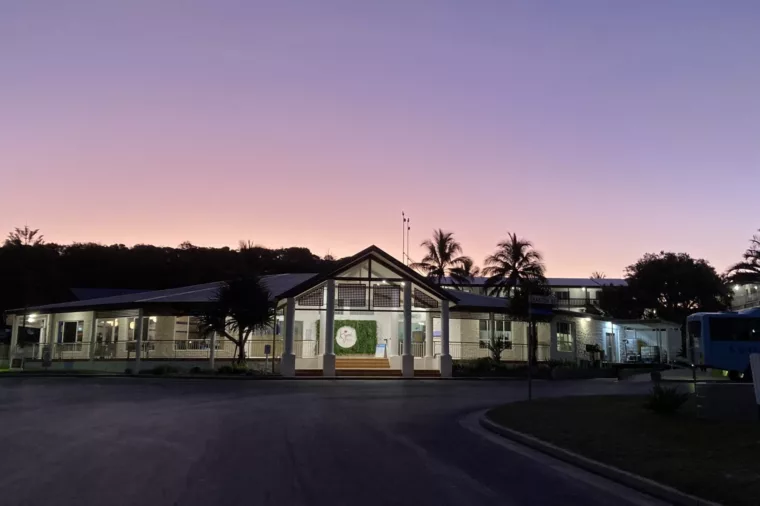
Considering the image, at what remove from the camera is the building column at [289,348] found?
108ft

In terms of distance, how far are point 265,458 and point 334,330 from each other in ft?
92.1

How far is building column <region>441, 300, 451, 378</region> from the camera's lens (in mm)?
34719

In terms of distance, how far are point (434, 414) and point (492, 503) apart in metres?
9.39

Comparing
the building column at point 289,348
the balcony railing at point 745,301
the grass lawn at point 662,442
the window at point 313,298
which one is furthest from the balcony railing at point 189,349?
the balcony railing at point 745,301

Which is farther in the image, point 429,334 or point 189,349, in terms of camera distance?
point 189,349

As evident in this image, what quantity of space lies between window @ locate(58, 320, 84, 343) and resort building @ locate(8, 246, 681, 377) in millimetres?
73

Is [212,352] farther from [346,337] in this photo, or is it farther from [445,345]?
[445,345]

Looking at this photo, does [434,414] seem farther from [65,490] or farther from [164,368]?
[164,368]

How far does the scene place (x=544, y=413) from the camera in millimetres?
15359

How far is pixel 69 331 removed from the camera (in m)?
46.8

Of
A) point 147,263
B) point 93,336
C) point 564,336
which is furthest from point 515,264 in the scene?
point 147,263

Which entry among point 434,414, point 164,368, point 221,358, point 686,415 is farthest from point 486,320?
point 686,415

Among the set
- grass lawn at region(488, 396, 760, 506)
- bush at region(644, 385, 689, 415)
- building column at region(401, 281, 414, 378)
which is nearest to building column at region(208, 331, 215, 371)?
building column at region(401, 281, 414, 378)

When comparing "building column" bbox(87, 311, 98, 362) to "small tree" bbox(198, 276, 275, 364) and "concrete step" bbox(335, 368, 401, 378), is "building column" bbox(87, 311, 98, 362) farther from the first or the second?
"concrete step" bbox(335, 368, 401, 378)
